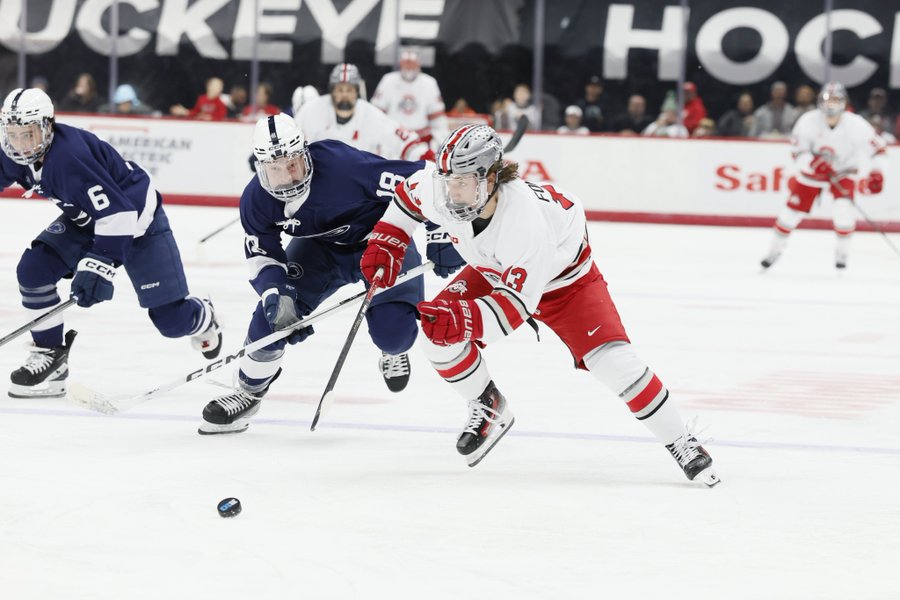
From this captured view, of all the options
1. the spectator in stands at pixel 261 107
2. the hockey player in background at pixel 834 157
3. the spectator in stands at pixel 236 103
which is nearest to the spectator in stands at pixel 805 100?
the hockey player in background at pixel 834 157

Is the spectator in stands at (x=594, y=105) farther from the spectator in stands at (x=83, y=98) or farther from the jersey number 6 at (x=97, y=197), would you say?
the jersey number 6 at (x=97, y=197)

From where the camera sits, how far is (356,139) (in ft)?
26.1

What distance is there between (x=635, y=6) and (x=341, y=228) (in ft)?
28.8

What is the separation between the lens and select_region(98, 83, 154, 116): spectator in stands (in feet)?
41.0

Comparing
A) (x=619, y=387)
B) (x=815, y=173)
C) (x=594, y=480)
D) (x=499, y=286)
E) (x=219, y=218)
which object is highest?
(x=499, y=286)

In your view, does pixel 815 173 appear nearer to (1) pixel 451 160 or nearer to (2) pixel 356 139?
(2) pixel 356 139

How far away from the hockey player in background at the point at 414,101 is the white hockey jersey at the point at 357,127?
2871mm

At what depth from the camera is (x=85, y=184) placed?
426 cm

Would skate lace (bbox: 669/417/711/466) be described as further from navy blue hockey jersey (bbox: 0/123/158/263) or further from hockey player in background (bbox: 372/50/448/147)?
hockey player in background (bbox: 372/50/448/147)

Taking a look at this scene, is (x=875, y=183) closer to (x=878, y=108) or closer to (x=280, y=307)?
(x=878, y=108)

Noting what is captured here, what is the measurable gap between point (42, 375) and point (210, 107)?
8.28m

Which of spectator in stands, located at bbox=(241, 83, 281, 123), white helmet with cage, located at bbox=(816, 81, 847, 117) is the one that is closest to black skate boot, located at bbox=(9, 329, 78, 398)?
white helmet with cage, located at bbox=(816, 81, 847, 117)

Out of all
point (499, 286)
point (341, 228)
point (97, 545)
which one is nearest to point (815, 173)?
point (341, 228)

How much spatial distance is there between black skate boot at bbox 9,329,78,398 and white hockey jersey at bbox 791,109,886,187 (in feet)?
19.8
